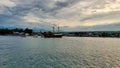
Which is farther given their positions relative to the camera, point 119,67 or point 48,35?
point 48,35

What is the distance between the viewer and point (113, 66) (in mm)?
28938

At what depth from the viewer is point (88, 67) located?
27.8 metres

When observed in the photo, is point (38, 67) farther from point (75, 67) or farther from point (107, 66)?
point (107, 66)

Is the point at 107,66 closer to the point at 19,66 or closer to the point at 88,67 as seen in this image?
the point at 88,67

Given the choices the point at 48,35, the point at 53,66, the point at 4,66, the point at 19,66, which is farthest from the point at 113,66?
the point at 48,35

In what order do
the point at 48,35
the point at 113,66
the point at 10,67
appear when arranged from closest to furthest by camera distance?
the point at 10,67 → the point at 113,66 → the point at 48,35

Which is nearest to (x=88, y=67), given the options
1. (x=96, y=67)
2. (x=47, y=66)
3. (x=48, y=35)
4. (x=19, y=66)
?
(x=96, y=67)

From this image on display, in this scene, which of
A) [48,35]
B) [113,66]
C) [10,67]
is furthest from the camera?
[48,35]

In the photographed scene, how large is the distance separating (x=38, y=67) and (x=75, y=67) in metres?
5.20

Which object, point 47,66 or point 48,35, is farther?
point 48,35

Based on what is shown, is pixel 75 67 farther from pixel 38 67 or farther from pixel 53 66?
pixel 38 67

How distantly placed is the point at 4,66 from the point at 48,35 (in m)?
157

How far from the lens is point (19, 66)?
28016 mm

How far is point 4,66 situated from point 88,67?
11.8 m
